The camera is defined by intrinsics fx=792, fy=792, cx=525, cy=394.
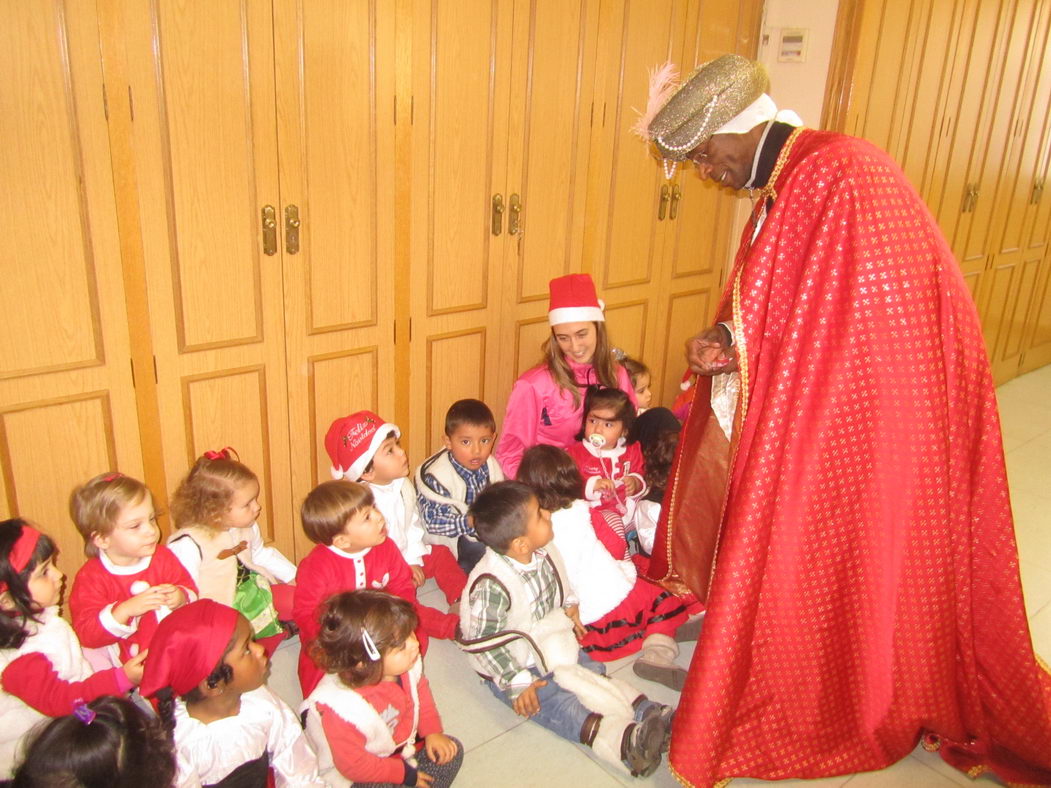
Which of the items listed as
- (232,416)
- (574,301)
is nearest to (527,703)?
(232,416)

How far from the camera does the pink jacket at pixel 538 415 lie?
3070 mm

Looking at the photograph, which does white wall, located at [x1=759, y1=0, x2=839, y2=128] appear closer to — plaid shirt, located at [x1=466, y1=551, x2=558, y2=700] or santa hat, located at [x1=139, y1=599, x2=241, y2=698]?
plaid shirt, located at [x1=466, y1=551, x2=558, y2=700]

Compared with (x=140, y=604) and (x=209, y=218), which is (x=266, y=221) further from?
(x=140, y=604)

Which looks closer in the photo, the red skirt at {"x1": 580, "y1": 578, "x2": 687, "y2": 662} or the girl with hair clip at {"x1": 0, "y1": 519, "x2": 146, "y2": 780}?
the girl with hair clip at {"x1": 0, "y1": 519, "x2": 146, "y2": 780}

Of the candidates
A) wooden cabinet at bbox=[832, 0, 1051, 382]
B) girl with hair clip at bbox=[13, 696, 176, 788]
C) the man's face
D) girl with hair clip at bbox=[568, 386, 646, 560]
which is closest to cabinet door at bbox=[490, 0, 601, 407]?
girl with hair clip at bbox=[568, 386, 646, 560]

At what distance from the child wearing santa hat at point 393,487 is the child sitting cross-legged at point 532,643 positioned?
1.20ft

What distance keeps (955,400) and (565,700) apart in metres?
1.24

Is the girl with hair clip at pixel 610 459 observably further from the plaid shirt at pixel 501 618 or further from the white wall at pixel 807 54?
the white wall at pixel 807 54

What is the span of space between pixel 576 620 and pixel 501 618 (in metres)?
0.33

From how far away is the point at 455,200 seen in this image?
2.90m

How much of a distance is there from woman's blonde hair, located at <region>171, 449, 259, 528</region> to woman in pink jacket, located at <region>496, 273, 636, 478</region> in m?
1.09

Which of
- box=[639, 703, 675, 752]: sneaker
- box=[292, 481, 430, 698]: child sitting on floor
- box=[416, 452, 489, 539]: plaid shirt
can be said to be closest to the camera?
box=[639, 703, 675, 752]: sneaker

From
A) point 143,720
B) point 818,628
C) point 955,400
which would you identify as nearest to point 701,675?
point 818,628

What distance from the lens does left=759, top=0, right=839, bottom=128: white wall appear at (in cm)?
362
